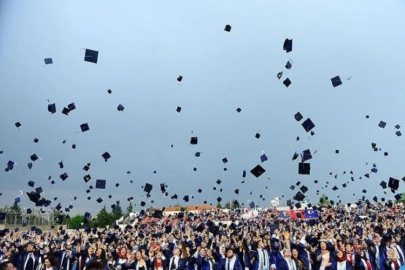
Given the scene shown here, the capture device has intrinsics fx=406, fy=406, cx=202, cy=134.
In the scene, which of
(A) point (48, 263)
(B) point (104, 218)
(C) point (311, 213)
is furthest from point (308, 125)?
→ (B) point (104, 218)

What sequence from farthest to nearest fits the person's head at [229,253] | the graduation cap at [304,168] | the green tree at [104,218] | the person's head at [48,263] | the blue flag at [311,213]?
the green tree at [104,218] → the blue flag at [311,213] → the graduation cap at [304,168] → the person's head at [229,253] → the person's head at [48,263]

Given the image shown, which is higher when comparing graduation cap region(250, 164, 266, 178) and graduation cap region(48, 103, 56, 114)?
graduation cap region(48, 103, 56, 114)

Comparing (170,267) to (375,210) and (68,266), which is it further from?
(375,210)

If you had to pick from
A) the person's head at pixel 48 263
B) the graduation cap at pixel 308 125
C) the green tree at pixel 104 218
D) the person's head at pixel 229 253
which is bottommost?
the person's head at pixel 48 263

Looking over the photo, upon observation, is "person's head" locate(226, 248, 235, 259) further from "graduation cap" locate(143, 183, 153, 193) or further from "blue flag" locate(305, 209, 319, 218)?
"blue flag" locate(305, 209, 319, 218)

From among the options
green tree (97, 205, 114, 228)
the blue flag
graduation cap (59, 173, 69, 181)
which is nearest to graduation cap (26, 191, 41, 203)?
graduation cap (59, 173, 69, 181)

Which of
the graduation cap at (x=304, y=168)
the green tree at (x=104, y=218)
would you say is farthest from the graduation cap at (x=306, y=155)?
the green tree at (x=104, y=218)

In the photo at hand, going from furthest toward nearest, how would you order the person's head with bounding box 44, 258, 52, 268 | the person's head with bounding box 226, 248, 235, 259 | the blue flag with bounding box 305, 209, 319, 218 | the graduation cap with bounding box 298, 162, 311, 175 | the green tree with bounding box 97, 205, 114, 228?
1. the green tree with bounding box 97, 205, 114, 228
2. the blue flag with bounding box 305, 209, 319, 218
3. the graduation cap with bounding box 298, 162, 311, 175
4. the person's head with bounding box 226, 248, 235, 259
5. the person's head with bounding box 44, 258, 52, 268

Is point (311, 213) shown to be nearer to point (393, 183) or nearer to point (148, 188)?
point (393, 183)

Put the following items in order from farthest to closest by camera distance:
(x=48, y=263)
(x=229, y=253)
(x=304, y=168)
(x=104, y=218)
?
(x=104, y=218), (x=304, y=168), (x=229, y=253), (x=48, y=263)

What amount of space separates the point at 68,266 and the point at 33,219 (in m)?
23.8

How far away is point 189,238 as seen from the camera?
14.7 metres

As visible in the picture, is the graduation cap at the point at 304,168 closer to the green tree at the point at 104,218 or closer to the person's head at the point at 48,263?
the person's head at the point at 48,263

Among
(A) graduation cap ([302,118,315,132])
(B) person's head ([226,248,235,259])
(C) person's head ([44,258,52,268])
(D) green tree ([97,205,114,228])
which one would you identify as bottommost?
(C) person's head ([44,258,52,268])
